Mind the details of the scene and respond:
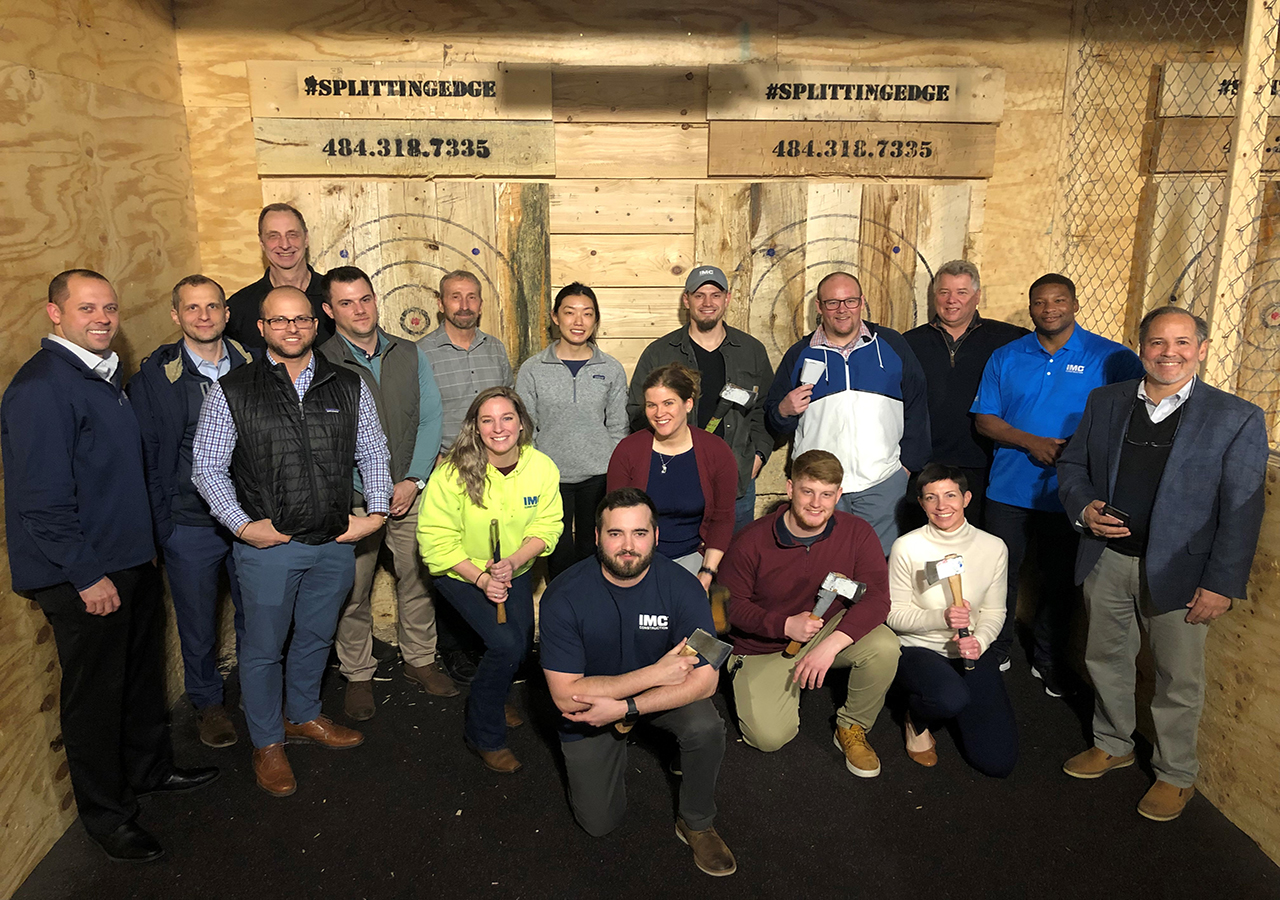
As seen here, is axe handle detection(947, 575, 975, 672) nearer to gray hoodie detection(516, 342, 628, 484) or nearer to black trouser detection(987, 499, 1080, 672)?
black trouser detection(987, 499, 1080, 672)

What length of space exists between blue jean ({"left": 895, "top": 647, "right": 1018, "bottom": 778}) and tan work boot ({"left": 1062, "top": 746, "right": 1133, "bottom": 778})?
272 mm

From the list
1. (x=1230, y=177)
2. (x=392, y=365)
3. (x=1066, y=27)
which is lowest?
(x=392, y=365)

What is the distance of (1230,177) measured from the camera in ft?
12.2

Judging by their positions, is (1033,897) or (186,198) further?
(186,198)

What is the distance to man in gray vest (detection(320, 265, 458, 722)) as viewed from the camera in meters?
4.11

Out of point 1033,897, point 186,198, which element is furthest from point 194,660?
point 1033,897

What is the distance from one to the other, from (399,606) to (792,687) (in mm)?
2152

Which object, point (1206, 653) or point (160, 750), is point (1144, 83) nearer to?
point (1206, 653)

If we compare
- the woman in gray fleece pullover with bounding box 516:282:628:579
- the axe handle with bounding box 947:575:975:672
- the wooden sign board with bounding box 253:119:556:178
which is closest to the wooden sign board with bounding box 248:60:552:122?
the wooden sign board with bounding box 253:119:556:178

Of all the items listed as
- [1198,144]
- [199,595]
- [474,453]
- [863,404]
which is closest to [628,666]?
[474,453]

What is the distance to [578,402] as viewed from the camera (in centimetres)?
440

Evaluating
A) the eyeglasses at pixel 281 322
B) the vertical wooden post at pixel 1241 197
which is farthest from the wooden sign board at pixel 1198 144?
the eyeglasses at pixel 281 322

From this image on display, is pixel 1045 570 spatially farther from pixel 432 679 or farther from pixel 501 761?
pixel 432 679

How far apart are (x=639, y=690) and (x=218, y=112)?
4141 millimetres
